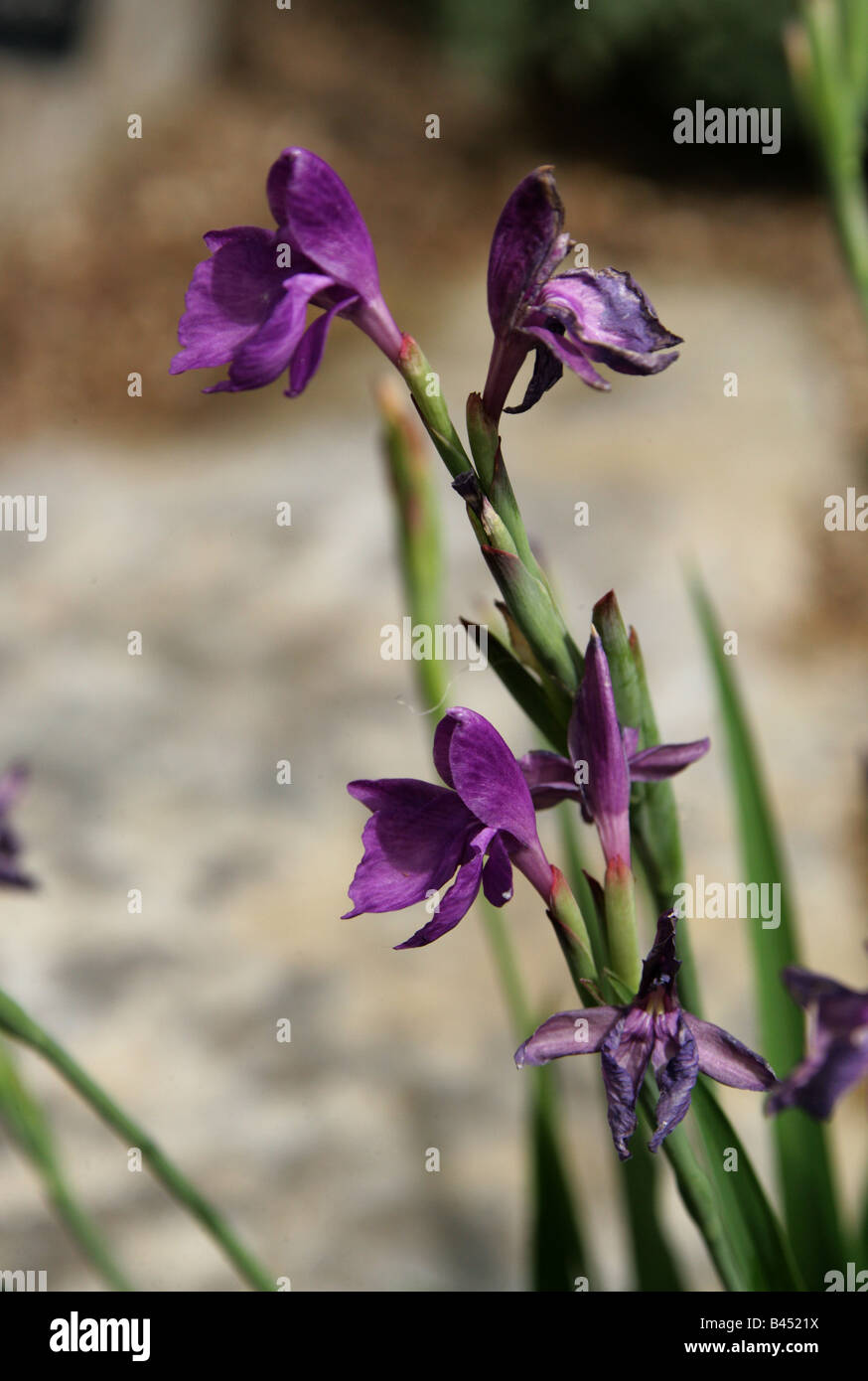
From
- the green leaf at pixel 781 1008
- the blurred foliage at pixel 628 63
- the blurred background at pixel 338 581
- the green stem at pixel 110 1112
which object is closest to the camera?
the green stem at pixel 110 1112

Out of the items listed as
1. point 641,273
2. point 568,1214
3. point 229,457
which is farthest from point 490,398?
point 641,273

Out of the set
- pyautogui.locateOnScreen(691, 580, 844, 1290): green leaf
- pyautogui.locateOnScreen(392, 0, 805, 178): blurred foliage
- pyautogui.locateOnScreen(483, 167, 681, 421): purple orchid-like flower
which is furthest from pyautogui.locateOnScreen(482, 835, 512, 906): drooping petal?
pyautogui.locateOnScreen(392, 0, 805, 178): blurred foliage

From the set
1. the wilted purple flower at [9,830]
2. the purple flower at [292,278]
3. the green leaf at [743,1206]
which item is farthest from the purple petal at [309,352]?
the wilted purple flower at [9,830]

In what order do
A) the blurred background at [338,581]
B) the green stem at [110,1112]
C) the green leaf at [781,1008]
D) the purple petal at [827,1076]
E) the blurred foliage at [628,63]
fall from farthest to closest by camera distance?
the blurred foliage at [628,63]
the blurred background at [338,581]
the green leaf at [781,1008]
the green stem at [110,1112]
the purple petal at [827,1076]

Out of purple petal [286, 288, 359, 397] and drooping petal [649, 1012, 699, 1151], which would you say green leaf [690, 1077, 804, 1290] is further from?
purple petal [286, 288, 359, 397]

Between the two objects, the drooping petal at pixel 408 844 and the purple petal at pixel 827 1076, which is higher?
the drooping petal at pixel 408 844

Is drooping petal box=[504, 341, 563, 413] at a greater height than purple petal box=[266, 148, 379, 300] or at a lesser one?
lesser

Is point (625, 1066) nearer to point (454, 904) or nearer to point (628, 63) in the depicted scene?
point (454, 904)

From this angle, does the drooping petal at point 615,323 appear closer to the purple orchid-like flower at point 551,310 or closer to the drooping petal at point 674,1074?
the purple orchid-like flower at point 551,310
